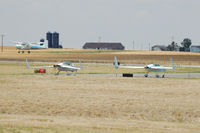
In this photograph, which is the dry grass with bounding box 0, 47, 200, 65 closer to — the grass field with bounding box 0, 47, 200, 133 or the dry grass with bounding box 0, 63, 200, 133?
the grass field with bounding box 0, 47, 200, 133

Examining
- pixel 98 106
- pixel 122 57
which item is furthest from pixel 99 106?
pixel 122 57

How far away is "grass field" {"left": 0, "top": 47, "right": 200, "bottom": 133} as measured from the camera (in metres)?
24.3

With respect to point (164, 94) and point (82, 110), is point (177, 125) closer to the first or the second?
point (82, 110)

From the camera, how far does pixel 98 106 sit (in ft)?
111

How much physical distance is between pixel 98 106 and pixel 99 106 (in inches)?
2.8

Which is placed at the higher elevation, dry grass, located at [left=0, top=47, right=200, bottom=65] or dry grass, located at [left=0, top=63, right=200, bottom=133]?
dry grass, located at [left=0, top=47, right=200, bottom=65]

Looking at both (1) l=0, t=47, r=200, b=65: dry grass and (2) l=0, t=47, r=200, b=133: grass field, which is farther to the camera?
(1) l=0, t=47, r=200, b=65: dry grass

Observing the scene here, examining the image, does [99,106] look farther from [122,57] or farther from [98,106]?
[122,57]

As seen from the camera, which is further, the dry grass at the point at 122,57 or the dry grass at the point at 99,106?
the dry grass at the point at 122,57

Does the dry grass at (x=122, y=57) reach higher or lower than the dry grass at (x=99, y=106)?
higher

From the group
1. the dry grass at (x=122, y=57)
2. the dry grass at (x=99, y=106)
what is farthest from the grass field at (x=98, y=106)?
the dry grass at (x=122, y=57)

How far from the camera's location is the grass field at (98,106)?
24297 millimetres

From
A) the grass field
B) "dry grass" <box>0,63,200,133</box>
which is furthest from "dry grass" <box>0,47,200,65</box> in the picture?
"dry grass" <box>0,63,200,133</box>

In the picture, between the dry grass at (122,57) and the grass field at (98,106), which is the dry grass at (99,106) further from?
the dry grass at (122,57)
